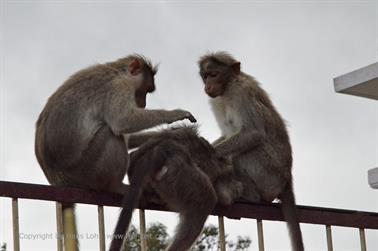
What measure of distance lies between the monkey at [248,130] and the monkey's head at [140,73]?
88 cm

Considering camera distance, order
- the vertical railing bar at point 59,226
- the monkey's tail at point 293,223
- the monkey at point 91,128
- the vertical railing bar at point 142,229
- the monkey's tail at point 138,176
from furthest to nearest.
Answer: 1. the monkey's tail at point 293,223
2. the monkey at point 91,128
3. the monkey's tail at point 138,176
4. the vertical railing bar at point 142,229
5. the vertical railing bar at point 59,226

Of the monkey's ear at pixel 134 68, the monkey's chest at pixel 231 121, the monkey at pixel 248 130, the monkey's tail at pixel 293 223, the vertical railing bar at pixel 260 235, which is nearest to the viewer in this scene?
the vertical railing bar at pixel 260 235

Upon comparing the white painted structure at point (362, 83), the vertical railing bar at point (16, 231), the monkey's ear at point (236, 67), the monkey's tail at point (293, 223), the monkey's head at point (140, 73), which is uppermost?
the white painted structure at point (362, 83)

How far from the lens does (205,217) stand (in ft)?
31.2

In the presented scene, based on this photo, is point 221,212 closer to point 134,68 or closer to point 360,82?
point 134,68

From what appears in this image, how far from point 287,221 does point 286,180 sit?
83cm

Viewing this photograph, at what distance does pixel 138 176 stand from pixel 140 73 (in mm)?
1749

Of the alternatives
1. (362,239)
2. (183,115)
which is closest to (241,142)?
(183,115)

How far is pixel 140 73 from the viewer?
35.2ft

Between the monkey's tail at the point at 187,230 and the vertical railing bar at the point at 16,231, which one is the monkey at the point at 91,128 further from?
the vertical railing bar at the point at 16,231

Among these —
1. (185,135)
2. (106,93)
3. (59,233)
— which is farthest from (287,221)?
(59,233)

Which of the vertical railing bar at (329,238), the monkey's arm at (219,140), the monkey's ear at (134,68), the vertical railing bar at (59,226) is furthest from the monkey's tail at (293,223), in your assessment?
the vertical railing bar at (59,226)

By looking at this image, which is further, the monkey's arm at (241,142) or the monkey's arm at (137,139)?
the monkey's arm at (241,142)

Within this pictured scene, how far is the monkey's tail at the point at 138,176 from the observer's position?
863 centimetres
